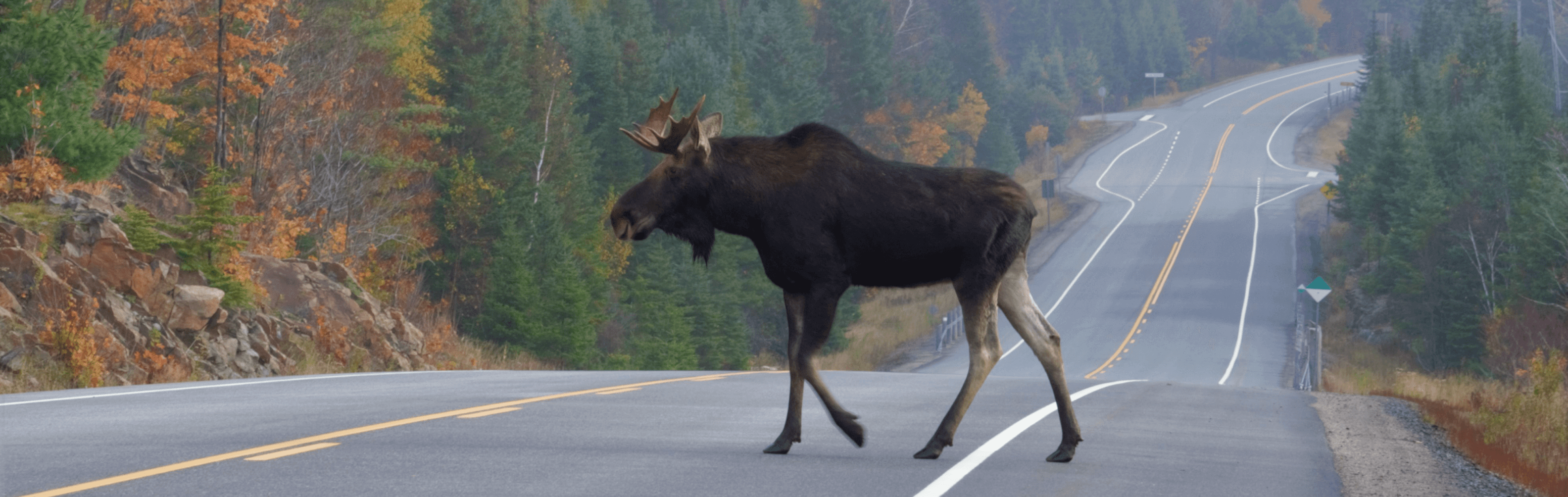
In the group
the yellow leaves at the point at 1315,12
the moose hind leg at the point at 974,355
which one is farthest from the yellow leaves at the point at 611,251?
the yellow leaves at the point at 1315,12

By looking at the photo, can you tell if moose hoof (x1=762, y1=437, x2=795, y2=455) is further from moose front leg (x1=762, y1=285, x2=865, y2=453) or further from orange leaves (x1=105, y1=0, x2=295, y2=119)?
orange leaves (x1=105, y1=0, x2=295, y2=119)

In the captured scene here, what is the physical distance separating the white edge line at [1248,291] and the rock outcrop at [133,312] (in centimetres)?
2802

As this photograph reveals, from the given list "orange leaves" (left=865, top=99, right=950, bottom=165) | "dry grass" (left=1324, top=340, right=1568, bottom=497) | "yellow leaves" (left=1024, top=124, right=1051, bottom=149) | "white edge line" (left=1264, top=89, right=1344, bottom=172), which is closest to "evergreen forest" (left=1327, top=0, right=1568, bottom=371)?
"white edge line" (left=1264, top=89, right=1344, bottom=172)

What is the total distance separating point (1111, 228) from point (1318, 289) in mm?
42218

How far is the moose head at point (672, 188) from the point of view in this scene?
25.9 ft

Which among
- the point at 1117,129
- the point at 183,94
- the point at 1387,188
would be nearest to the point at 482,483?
the point at 183,94

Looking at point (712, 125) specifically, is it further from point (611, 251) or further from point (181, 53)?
point (611, 251)

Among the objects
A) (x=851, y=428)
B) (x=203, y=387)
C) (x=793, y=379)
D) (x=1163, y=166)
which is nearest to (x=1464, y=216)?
(x=1163, y=166)

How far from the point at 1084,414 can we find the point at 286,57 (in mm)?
30451

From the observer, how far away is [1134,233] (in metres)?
74.8

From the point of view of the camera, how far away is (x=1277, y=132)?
111562mm

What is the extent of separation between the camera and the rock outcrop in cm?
1708

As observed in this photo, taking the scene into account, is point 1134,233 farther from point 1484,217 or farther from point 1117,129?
point 1117,129

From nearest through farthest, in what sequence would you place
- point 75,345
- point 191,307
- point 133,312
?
point 75,345, point 133,312, point 191,307
